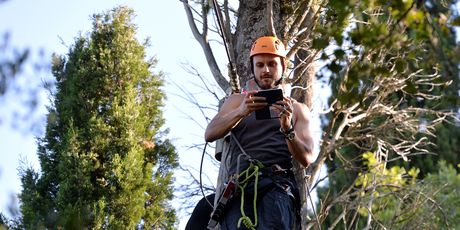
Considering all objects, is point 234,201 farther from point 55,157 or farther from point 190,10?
point 55,157

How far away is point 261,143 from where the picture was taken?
14.6 feet

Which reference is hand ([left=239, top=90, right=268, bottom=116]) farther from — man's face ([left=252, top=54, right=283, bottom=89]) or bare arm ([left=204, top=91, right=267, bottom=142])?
man's face ([left=252, top=54, right=283, bottom=89])

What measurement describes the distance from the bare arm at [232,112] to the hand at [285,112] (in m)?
0.08

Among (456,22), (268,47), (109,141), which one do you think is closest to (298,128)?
(268,47)

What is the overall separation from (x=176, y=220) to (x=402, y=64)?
768cm

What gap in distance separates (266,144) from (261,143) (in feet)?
0.10

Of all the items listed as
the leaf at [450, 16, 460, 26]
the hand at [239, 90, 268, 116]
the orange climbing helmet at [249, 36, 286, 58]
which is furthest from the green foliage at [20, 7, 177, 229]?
the leaf at [450, 16, 460, 26]

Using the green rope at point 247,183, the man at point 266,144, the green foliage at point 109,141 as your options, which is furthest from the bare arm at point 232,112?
the green foliage at point 109,141

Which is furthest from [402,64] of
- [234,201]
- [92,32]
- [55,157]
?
[92,32]

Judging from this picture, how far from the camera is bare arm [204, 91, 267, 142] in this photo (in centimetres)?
424

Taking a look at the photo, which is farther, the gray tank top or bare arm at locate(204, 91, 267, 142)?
the gray tank top

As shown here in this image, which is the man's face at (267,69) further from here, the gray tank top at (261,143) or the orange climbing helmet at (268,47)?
the gray tank top at (261,143)

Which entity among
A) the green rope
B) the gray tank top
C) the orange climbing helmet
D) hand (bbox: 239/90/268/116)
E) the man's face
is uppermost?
the orange climbing helmet

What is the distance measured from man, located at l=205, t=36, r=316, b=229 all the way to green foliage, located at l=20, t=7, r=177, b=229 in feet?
17.4
